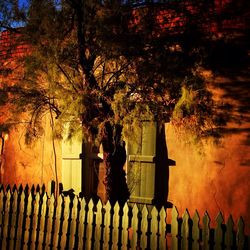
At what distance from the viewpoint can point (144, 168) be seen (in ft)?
19.5

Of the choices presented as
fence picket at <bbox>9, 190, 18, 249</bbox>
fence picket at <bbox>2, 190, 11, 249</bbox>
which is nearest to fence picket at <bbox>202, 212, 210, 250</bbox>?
fence picket at <bbox>9, 190, 18, 249</bbox>

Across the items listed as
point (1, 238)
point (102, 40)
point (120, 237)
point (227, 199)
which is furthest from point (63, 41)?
point (227, 199)

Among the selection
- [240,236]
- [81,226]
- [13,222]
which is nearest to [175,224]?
[240,236]

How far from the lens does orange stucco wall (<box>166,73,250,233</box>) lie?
17.5 ft

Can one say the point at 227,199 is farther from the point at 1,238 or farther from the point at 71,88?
the point at 1,238

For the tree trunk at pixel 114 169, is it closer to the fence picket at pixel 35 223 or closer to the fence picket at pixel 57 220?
the fence picket at pixel 57 220

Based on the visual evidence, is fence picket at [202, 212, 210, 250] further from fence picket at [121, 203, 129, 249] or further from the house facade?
the house facade

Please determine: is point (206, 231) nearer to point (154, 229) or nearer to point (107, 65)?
point (154, 229)

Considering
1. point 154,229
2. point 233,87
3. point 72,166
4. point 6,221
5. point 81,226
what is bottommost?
point 6,221

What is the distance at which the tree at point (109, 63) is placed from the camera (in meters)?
4.34

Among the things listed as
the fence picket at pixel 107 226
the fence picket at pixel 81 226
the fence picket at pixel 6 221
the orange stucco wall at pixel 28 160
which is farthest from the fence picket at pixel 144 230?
the orange stucco wall at pixel 28 160

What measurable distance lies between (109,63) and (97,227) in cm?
204

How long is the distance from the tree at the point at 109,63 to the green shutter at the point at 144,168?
1.09 m

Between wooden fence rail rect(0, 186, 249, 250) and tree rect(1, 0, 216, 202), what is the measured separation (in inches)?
36.7
